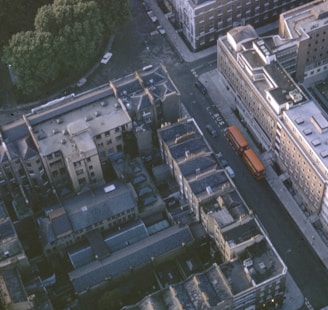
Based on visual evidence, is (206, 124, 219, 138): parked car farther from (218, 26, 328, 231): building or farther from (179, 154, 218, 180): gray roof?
(179, 154, 218, 180): gray roof

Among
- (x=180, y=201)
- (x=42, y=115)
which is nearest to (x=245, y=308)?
(x=180, y=201)

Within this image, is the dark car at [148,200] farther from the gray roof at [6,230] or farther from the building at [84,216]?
the gray roof at [6,230]

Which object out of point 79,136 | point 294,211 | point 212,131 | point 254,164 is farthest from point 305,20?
point 79,136

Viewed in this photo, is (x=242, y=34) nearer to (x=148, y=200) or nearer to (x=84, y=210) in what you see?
(x=148, y=200)

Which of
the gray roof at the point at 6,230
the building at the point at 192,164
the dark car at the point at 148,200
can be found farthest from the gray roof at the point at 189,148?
the gray roof at the point at 6,230

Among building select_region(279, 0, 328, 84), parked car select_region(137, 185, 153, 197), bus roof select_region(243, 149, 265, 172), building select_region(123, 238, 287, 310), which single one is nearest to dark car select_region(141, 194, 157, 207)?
parked car select_region(137, 185, 153, 197)

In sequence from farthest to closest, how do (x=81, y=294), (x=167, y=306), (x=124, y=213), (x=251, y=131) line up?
(x=251, y=131), (x=124, y=213), (x=81, y=294), (x=167, y=306)

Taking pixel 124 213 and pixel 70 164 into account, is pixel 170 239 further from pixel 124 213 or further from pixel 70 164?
pixel 70 164
